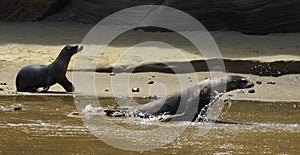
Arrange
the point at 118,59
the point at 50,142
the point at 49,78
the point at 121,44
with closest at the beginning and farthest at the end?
1. the point at 50,142
2. the point at 49,78
3. the point at 118,59
4. the point at 121,44

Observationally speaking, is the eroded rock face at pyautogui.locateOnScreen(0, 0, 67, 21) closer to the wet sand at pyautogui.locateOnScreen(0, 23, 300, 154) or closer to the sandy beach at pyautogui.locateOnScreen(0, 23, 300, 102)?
the wet sand at pyautogui.locateOnScreen(0, 23, 300, 154)

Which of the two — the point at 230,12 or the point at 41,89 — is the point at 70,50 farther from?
the point at 230,12

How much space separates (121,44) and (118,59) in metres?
1.28

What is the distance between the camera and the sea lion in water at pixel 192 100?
891 cm

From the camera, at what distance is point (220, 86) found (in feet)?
29.6

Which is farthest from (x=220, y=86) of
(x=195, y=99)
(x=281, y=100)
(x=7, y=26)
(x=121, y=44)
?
(x=7, y=26)

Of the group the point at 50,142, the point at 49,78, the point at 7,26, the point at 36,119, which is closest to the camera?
the point at 50,142

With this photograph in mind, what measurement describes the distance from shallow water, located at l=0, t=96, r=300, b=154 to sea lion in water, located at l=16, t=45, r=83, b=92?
147 centimetres

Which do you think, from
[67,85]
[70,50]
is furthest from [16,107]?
[70,50]

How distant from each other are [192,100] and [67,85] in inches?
114

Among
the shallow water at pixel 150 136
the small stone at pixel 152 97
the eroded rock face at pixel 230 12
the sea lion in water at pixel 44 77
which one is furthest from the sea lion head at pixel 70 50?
the eroded rock face at pixel 230 12

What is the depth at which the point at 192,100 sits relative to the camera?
898cm

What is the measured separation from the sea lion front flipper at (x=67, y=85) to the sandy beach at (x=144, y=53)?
0.27 m

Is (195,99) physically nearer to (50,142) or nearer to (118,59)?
(50,142)
